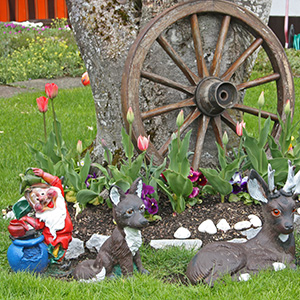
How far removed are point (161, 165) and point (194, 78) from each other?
0.66 metres

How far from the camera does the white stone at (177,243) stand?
2963 millimetres

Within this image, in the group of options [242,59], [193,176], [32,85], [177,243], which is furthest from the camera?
[32,85]

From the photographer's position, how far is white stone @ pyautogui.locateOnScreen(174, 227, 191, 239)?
300 cm

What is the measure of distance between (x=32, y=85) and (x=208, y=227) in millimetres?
6673

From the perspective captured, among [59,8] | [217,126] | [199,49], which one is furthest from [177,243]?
[59,8]

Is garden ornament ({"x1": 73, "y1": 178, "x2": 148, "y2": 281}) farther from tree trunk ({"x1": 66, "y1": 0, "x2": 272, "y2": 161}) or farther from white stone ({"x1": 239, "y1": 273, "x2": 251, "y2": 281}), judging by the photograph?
tree trunk ({"x1": 66, "y1": 0, "x2": 272, "y2": 161})

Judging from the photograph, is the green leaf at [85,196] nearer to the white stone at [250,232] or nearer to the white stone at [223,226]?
the white stone at [223,226]

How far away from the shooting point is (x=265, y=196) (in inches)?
103

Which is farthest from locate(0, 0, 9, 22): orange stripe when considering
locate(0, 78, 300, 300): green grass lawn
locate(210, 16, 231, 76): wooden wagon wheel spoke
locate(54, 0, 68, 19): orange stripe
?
locate(210, 16, 231, 76): wooden wagon wheel spoke

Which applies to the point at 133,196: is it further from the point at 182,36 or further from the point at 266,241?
the point at 182,36

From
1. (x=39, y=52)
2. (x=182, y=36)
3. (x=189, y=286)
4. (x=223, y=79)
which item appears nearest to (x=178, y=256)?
(x=189, y=286)

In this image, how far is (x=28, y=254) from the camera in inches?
103

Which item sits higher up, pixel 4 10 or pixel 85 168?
pixel 4 10

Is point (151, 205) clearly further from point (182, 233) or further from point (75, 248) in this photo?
point (75, 248)
